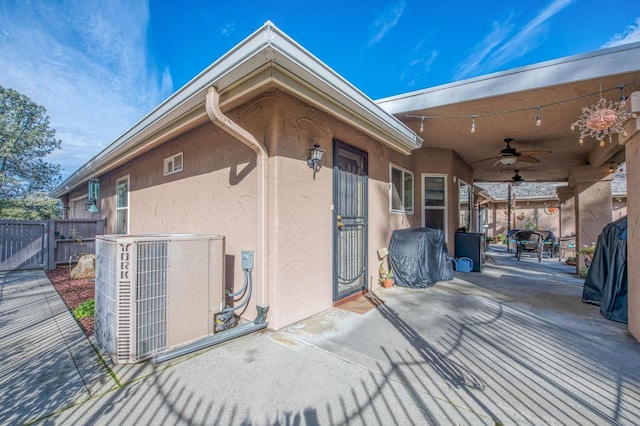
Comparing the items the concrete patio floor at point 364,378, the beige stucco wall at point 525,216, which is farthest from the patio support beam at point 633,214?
the beige stucco wall at point 525,216

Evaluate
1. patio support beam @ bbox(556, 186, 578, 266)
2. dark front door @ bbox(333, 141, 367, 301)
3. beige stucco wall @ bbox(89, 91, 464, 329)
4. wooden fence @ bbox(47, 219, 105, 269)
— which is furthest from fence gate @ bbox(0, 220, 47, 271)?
patio support beam @ bbox(556, 186, 578, 266)

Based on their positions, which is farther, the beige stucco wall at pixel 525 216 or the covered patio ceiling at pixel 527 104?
the beige stucco wall at pixel 525 216

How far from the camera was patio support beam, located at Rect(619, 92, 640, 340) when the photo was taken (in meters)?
2.94

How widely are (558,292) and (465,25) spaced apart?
553 cm

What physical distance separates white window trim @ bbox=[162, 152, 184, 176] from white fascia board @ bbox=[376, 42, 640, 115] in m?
3.57

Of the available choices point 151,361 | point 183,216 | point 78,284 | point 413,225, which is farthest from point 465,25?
point 78,284

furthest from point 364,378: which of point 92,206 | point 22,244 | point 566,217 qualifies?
point 566,217

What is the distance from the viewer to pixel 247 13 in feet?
18.4

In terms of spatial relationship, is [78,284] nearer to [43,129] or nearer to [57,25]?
[57,25]

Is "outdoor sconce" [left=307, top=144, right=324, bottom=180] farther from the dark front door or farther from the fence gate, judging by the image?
the fence gate

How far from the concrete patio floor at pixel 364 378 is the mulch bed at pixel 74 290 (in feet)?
0.77

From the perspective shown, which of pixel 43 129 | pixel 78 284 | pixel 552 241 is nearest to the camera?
pixel 78 284

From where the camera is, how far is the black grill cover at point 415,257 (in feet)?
16.9

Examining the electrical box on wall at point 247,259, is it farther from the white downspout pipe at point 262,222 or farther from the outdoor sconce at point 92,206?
the outdoor sconce at point 92,206
